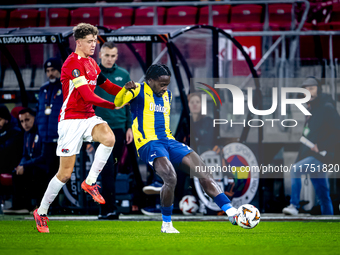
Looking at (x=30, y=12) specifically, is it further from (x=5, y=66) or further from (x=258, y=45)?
(x=258, y=45)

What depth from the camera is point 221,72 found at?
882 centimetres

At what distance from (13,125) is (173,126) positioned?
2.55 metres

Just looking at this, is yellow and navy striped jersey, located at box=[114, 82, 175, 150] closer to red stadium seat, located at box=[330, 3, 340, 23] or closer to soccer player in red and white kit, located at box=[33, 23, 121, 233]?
soccer player in red and white kit, located at box=[33, 23, 121, 233]

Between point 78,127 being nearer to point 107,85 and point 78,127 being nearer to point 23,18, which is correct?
point 107,85

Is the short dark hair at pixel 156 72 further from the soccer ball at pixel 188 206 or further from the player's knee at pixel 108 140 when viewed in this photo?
the soccer ball at pixel 188 206

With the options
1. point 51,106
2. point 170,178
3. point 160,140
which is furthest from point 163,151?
point 51,106

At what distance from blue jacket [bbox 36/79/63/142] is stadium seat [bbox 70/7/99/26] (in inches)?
155

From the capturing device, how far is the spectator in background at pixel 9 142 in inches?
344

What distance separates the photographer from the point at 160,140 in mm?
5891

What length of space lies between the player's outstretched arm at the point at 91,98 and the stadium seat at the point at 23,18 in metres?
6.47

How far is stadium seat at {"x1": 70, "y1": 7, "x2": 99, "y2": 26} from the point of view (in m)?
11.7

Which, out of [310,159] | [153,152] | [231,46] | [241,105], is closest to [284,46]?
[231,46]

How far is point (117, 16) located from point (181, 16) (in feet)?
4.49

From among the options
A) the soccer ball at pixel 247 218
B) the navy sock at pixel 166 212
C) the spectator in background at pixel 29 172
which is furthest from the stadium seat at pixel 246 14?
the soccer ball at pixel 247 218
